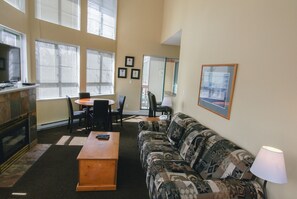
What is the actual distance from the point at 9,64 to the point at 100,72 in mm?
3199

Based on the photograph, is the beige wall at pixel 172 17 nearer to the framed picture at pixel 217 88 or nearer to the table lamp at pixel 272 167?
the framed picture at pixel 217 88

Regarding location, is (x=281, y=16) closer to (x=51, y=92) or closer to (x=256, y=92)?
(x=256, y=92)

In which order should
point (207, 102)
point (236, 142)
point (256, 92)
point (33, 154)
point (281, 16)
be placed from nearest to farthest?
point (281, 16), point (256, 92), point (236, 142), point (207, 102), point (33, 154)

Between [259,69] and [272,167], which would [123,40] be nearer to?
[259,69]

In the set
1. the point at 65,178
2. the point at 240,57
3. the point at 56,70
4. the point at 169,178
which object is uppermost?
the point at 240,57

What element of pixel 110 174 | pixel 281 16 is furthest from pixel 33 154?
pixel 281 16

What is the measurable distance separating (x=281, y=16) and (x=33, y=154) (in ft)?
13.1

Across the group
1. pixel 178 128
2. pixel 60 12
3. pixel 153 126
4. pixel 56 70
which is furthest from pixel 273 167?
pixel 60 12

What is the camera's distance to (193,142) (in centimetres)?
246

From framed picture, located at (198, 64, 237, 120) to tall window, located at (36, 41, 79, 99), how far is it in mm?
3756

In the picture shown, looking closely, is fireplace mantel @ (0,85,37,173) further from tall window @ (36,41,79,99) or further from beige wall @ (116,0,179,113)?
beige wall @ (116,0,179,113)

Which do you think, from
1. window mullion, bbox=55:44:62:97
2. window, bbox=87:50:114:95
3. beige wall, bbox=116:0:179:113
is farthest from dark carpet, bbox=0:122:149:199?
beige wall, bbox=116:0:179:113

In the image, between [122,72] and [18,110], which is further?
[122,72]

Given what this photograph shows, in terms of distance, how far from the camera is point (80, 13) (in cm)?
504
